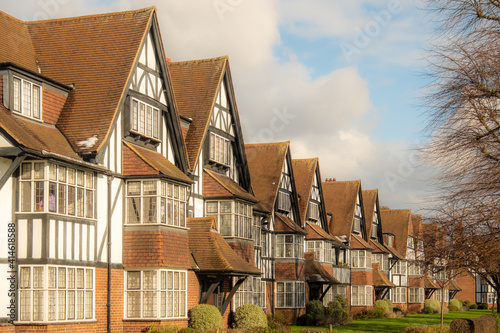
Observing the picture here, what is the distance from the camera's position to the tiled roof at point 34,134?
20234 millimetres

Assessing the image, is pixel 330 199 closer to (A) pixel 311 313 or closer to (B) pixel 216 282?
(A) pixel 311 313

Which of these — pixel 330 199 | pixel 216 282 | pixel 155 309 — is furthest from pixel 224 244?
pixel 330 199

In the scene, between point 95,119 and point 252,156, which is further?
point 252,156

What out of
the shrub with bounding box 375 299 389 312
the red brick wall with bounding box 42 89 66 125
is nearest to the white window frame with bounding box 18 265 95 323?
the red brick wall with bounding box 42 89 66 125

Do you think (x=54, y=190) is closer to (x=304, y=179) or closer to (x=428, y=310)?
(x=304, y=179)

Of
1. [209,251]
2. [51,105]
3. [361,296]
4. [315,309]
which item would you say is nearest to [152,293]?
[209,251]

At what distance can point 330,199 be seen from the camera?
58562mm

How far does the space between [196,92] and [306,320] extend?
17.4 m

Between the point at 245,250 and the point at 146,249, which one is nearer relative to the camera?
the point at 146,249

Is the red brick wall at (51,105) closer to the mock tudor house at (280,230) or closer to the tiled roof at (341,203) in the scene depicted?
the mock tudor house at (280,230)

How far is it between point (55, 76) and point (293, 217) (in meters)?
23.5

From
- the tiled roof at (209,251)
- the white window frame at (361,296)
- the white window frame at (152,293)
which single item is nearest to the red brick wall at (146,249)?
the white window frame at (152,293)

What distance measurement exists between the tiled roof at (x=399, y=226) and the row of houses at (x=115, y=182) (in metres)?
36.2

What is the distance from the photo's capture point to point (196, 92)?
33.0 m
